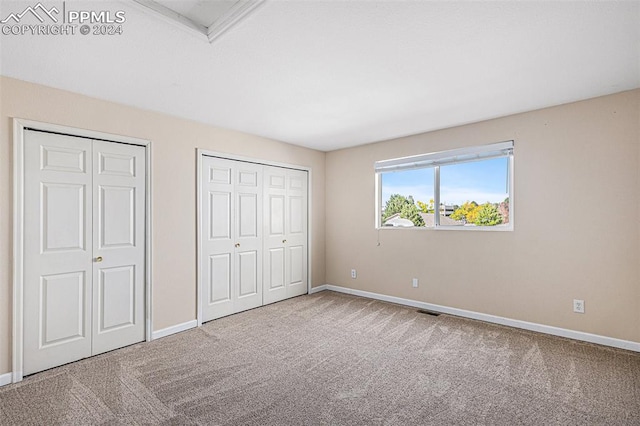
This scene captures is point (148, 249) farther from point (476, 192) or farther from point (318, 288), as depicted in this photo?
point (476, 192)

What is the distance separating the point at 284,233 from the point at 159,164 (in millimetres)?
2075

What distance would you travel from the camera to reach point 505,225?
12.0 feet

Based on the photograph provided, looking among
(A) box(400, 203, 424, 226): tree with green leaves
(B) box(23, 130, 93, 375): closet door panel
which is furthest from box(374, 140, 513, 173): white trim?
(B) box(23, 130, 93, 375): closet door panel

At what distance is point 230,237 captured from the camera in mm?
4129

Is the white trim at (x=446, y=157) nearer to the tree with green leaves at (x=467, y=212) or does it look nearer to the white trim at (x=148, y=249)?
the tree with green leaves at (x=467, y=212)

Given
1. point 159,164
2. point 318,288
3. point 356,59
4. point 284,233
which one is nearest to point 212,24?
point 356,59

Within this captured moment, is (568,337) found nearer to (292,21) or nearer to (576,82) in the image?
(576,82)

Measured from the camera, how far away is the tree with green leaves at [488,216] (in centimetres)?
376

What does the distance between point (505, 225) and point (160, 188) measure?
393cm

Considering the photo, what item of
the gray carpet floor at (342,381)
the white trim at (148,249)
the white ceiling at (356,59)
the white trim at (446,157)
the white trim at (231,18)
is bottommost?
the gray carpet floor at (342,381)

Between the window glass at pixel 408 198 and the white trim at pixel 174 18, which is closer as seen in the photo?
the white trim at pixel 174 18

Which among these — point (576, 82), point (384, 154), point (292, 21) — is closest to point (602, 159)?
point (576, 82)

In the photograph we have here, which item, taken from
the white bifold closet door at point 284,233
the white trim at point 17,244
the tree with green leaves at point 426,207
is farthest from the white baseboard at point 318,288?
the white trim at point 17,244

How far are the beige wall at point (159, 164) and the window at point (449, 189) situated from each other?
2.02 metres
